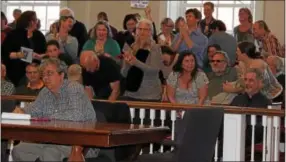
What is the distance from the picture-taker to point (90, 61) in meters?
7.33

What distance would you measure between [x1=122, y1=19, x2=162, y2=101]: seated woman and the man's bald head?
39 centimetres

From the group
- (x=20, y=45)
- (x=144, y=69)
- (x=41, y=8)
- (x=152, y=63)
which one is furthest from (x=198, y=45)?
(x=41, y=8)

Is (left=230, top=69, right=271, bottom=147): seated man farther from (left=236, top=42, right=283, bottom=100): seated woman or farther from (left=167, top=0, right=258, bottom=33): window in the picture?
(left=167, top=0, right=258, bottom=33): window

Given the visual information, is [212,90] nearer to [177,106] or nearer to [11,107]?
[177,106]

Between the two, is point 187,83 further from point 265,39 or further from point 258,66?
point 265,39

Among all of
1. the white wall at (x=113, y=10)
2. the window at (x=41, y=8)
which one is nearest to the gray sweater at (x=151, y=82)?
the white wall at (x=113, y=10)

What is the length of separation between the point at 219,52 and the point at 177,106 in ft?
3.80

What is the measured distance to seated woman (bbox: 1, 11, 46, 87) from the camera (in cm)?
824

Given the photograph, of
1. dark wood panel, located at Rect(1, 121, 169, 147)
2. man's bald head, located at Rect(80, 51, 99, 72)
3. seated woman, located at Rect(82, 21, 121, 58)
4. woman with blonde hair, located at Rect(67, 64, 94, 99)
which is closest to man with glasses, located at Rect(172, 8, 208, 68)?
seated woman, located at Rect(82, 21, 121, 58)

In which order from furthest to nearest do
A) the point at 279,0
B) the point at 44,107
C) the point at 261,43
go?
the point at 279,0, the point at 261,43, the point at 44,107

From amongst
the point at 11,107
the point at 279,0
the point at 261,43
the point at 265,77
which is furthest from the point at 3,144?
the point at 279,0

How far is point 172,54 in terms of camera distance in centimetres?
847

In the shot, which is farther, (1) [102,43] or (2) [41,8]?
(2) [41,8]

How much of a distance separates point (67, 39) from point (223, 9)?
4.06 meters
